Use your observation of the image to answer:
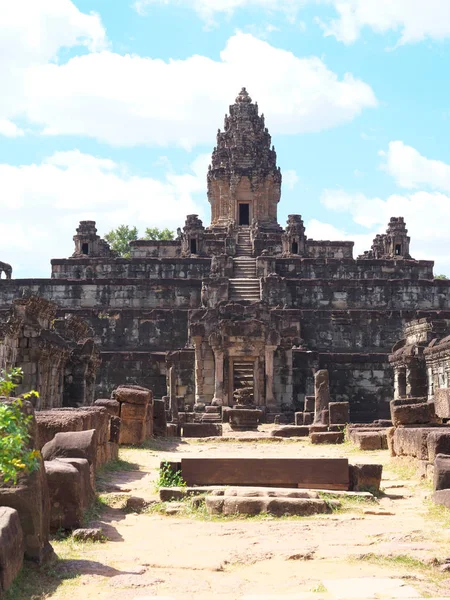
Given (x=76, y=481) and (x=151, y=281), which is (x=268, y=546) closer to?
(x=76, y=481)

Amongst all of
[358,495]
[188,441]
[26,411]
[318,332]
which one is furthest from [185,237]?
[26,411]

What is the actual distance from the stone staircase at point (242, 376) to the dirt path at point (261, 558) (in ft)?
73.3

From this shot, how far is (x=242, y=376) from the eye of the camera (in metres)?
33.2

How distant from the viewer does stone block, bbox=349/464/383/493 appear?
407 inches

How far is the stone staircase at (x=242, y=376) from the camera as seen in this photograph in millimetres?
31828

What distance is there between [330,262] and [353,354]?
737 cm

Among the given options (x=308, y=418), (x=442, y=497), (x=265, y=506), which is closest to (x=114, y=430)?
(x=265, y=506)

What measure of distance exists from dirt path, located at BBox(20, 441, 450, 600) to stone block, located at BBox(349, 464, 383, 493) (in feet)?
2.78

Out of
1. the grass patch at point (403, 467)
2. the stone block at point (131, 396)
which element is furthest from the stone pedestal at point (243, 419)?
the grass patch at point (403, 467)

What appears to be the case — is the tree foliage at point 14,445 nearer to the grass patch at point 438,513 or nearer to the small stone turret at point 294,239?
the grass patch at point 438,513

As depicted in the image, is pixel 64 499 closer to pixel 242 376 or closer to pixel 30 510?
pixel 30 510

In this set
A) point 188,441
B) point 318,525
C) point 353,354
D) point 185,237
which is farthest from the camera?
point 185,237

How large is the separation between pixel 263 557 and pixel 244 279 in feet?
→ 96.1

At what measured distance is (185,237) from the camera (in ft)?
135
